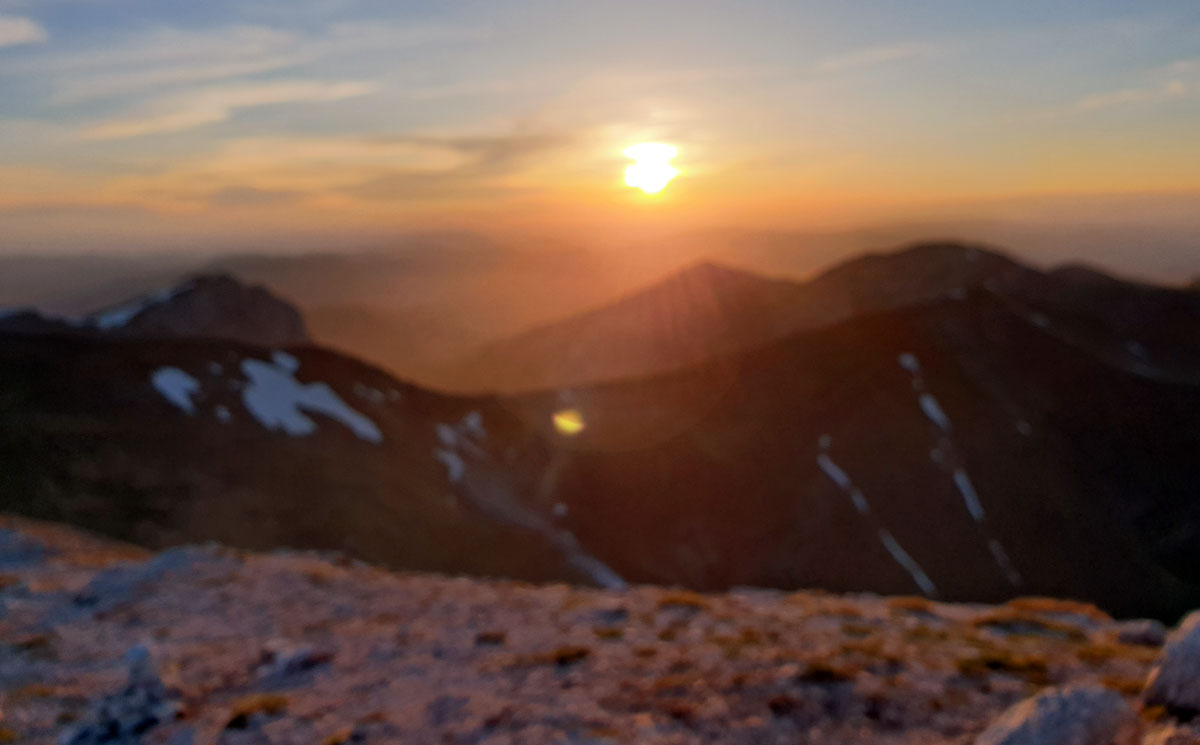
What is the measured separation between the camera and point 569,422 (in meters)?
138

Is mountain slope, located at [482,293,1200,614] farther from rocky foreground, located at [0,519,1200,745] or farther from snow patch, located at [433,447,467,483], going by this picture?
rocky foreground, located at [0,519,1200,745]

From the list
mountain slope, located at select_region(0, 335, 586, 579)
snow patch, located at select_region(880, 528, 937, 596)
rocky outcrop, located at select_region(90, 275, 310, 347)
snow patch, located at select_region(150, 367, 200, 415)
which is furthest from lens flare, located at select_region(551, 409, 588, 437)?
snow patch, located at select_region(150, 367, 200, 415)

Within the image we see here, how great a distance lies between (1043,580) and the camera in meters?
103

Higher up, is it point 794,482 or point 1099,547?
point 794,482

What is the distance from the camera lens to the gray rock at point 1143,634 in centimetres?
1343

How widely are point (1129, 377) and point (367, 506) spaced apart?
131543 millimetres

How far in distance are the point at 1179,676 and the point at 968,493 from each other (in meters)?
111

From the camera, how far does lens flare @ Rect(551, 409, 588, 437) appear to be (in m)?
131

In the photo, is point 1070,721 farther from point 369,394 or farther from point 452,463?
point 369,394

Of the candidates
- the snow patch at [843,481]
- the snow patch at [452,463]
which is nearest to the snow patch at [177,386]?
the snow patch at [452,463]

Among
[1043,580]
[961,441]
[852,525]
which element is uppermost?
[961,441]

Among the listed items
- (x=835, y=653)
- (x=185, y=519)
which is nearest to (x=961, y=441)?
(x=185, y=519)

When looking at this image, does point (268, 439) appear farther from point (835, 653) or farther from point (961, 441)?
point (961, 441)

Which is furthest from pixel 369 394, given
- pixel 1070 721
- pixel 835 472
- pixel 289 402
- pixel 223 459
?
pixel 1070 721
